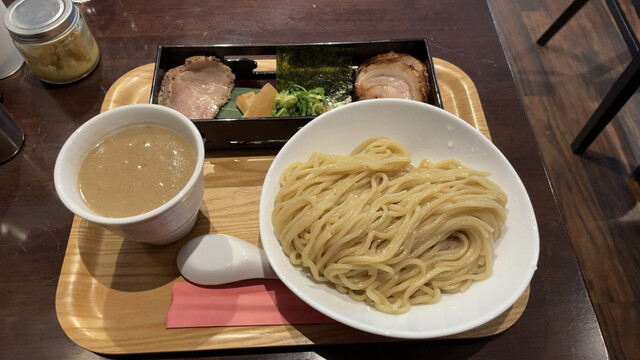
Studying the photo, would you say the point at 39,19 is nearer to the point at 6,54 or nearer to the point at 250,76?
the point at 6,54

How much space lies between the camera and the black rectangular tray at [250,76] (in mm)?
1652

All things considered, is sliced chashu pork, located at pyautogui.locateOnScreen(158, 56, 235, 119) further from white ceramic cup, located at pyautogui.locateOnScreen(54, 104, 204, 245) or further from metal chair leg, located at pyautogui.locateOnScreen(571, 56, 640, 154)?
metal chair leg, located at pyautogui.locateOnScreen(571, 56, 640, 154)

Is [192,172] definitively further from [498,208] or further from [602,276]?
[602,276]

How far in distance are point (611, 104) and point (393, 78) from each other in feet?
5.69

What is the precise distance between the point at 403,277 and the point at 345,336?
10.9 inches

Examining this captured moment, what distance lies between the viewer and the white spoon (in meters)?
1.40

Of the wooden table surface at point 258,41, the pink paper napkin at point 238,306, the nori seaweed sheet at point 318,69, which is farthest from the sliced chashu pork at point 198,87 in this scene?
the pink paper napkin at point 238,306

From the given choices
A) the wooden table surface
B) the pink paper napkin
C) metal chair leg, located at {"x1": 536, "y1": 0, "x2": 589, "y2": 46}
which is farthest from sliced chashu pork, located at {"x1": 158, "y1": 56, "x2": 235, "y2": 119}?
metal chair leg, located at {"x1": 536, "y1": 0, "x2": 589, "y2": 46}

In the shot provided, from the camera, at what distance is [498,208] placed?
140cm

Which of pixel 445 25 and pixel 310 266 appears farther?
pixel 445 25

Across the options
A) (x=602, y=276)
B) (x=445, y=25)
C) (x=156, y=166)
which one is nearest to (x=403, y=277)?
(x=156, y=166)

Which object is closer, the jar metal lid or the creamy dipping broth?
the creamy dipping broth

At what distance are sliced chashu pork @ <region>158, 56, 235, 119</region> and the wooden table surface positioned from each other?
0.38 m

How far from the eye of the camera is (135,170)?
1.31 metres
